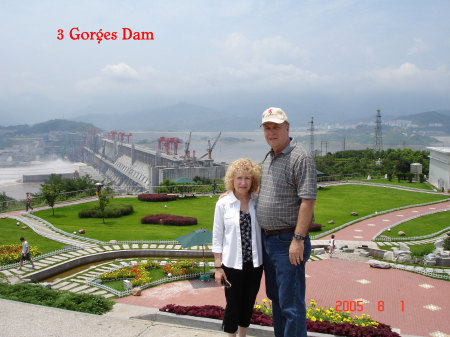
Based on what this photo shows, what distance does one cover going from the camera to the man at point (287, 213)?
357cm

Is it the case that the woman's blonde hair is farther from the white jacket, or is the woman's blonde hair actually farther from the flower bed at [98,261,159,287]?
the flower bed at [98,261,159,287]

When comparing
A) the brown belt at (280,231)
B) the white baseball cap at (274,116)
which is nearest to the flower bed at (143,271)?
the brown belt at (280,231)

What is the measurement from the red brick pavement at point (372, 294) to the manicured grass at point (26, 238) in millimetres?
6262

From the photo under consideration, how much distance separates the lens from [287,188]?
145 inches

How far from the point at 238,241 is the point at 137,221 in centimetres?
1860

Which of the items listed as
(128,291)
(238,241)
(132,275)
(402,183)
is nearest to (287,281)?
(238,241)

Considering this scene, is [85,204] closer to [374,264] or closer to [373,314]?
[374,264]

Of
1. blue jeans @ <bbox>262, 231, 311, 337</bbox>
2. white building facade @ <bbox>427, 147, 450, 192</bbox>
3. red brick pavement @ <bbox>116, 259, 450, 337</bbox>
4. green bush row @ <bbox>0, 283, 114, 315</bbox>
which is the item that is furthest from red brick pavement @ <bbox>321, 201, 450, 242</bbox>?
blue jeans @ <bbox>262, 231, 311, 337</bbox>

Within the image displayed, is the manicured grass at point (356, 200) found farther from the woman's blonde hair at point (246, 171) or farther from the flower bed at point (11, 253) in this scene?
the woman's blonde hair at point (246, 171)

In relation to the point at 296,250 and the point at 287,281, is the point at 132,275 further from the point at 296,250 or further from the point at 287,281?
the point at 296,250

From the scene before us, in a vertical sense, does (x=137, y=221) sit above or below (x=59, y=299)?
below

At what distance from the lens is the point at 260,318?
571 centimetres

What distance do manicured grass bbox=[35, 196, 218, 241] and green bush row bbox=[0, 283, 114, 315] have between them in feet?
30.7

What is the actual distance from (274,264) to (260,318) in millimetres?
2338
